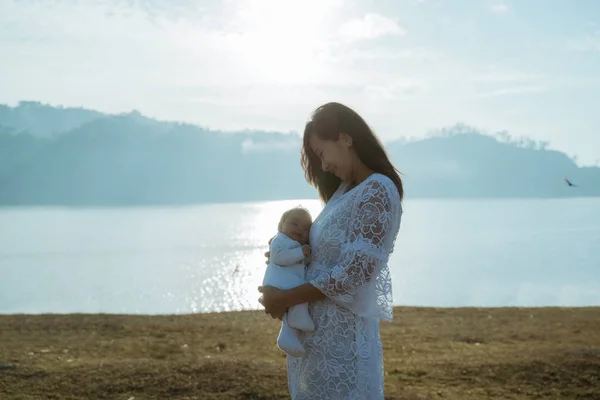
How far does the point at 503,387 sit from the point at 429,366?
1021 mm

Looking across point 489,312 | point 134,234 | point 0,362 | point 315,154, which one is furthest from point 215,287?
point 134,234

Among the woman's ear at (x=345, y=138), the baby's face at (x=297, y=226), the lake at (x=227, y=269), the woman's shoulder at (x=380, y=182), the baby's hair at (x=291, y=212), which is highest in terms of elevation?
the lake at (x=227, y=269)

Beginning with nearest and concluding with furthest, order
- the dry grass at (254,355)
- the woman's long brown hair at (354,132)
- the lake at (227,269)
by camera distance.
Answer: the woman's long brown hair at (354,132) < the dry grass at (254,355) < the lake at (227,269)

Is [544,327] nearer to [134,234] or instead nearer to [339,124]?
[339,124]

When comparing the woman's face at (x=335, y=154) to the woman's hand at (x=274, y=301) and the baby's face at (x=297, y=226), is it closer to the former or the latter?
the baby's face at (x=297, y=226)

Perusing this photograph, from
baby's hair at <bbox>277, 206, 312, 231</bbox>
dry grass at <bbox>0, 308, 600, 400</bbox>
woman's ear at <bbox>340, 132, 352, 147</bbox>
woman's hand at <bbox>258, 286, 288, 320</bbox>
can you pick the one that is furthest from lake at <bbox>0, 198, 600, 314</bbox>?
woman's ear at <bbox>340, 132, 352, 147</bbox>

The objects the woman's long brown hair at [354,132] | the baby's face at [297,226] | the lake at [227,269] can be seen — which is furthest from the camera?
the lake at [227,269]

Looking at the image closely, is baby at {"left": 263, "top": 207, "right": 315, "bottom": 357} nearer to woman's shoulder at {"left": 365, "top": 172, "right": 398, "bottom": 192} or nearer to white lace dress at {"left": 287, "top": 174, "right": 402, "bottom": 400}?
white lace dress at {"left": 287, "top": 174, "right": 402, "bottom": 400}

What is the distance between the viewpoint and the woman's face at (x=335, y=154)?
2887 millimetres

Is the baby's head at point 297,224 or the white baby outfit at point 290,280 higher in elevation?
the baby's head at point 297,224

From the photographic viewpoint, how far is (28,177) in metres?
183

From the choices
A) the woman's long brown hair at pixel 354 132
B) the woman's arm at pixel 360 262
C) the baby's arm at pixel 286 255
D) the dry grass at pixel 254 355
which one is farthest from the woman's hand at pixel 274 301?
the dry grass at pixel 254 355

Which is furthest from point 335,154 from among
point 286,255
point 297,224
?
point 286,255

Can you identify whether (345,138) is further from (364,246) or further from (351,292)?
(351,292)
